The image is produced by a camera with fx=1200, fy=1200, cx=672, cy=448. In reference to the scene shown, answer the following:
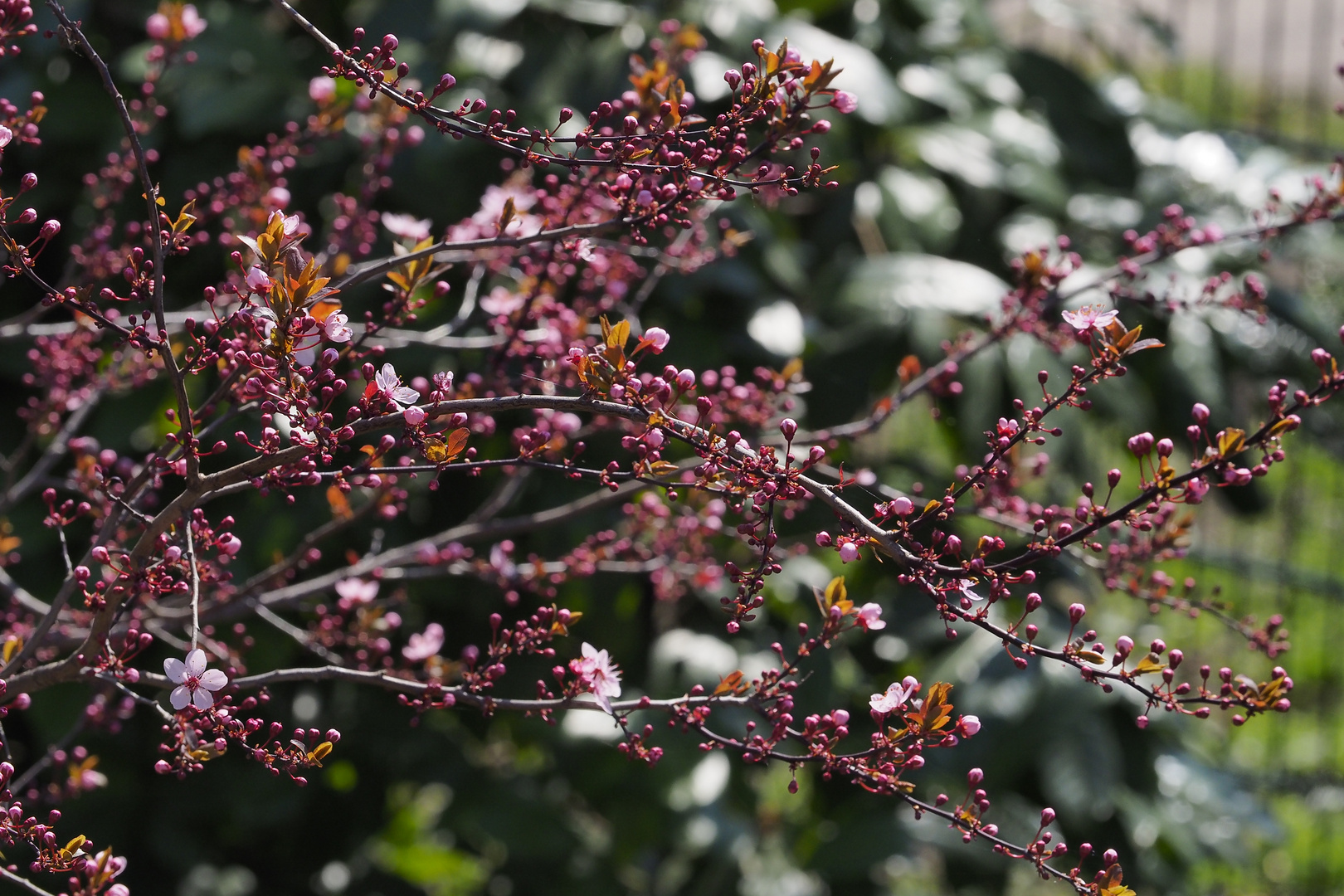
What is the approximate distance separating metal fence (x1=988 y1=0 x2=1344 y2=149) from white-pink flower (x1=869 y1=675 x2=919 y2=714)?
544 millimetres

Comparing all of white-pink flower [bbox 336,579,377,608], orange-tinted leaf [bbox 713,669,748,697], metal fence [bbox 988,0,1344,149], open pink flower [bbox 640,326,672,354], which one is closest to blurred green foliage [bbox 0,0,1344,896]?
metal fence [bbox 988,0,1344,149]

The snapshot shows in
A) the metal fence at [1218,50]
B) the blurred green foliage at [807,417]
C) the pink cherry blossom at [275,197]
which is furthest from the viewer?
the metal fence at [1218,50]

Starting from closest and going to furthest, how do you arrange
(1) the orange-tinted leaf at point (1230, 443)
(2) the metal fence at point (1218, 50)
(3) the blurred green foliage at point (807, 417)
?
(1) the orange-tinted leaf at point (1230, 443) < (3) the blurred green foliage at point (807, 417) < (2) the metal fence at point (1218, 50)

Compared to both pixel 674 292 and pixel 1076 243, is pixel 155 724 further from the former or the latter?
pixel 1076 243

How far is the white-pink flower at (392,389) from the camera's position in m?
0.57

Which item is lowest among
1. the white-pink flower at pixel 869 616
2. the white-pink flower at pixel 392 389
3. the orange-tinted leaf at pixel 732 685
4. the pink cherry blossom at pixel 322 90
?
the orange-tinted leaf at pixel 732 685

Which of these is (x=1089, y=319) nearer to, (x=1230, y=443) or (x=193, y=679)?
(x=1230, y=443)

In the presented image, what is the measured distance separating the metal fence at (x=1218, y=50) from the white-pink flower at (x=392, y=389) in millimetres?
683

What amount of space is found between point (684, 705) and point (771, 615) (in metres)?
1.04

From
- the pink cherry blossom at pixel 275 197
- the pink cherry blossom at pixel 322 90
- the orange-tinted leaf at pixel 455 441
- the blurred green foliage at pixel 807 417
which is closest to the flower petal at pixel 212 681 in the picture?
the orange-tinted leaf at pixel 455 441

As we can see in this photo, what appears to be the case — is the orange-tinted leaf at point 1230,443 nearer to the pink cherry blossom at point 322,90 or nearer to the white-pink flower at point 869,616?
the white-pink flower at point 869,616

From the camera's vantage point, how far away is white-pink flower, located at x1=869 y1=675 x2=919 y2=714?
2.04ft

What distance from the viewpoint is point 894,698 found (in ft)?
2.04

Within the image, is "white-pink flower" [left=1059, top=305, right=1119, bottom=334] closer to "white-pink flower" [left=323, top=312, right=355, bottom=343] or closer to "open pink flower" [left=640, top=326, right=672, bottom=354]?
"open pink flower" [left=640, top=326, right=672, bottom=354]
